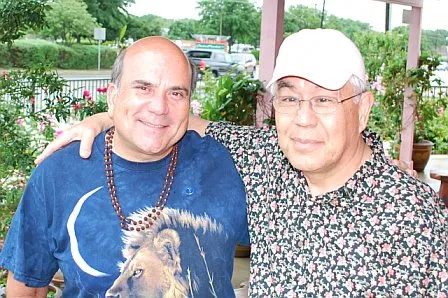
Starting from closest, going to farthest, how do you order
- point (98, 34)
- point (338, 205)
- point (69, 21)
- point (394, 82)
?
point (338, 205), point (69, 21), point (98, 34), point (394, 82)

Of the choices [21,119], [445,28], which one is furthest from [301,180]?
[445,28]

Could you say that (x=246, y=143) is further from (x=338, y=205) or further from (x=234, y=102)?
(x=234, y=102)

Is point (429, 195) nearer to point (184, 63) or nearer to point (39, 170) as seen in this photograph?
point (184, 63)

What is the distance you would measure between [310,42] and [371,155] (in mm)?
327

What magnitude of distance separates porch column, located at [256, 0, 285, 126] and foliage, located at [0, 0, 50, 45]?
2519mm

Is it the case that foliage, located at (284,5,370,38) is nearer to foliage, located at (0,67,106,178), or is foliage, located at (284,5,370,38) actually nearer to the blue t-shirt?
foliage, located at (0,67,106,178)

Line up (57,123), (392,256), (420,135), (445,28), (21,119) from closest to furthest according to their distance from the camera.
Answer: (392,256) < (21,119) < (57,123) < (420,135) < (445,28)

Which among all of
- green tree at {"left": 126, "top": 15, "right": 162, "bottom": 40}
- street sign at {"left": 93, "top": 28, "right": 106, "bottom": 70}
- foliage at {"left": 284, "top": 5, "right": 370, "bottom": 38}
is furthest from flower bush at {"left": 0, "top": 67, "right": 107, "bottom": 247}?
foliage at {"left": 284, "top": 5, "right": 370, "bottom": 38}

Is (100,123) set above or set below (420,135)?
above

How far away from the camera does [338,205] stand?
175 cm

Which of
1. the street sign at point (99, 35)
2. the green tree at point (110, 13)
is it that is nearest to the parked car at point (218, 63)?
the green tree at point (110, 13)

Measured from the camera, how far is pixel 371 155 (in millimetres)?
1801

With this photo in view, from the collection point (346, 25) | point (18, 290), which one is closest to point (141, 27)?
point (18, 290)

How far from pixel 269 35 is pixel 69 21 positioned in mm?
2018
